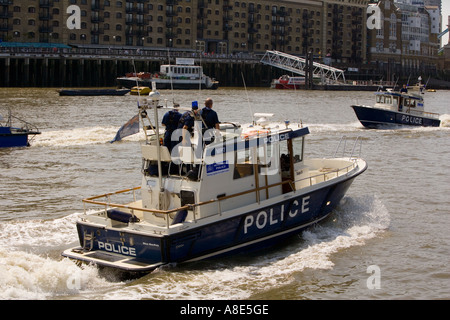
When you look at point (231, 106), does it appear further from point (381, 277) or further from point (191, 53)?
point (191, 53)

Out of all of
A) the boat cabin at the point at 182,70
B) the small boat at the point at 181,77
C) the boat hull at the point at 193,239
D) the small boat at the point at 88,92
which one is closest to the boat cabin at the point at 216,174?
the boat hull at the point at 193,239

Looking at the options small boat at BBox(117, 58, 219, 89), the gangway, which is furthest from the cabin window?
the gangway

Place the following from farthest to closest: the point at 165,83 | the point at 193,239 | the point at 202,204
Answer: the point at 165,83
the point at 202,204
the point at 193,239

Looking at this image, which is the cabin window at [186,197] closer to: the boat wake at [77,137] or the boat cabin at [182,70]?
the boat wake at [77,137]

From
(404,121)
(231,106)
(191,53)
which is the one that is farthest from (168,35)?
(404,121)

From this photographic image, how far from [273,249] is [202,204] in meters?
2.27

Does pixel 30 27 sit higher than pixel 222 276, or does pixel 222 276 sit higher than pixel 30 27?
pixel 30 27

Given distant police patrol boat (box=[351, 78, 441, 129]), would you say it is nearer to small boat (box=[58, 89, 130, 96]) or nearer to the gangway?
small boat (box=[58, 89, 130, 96])

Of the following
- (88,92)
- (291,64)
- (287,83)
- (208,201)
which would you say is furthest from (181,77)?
(208,201)

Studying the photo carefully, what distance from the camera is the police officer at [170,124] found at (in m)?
13.2

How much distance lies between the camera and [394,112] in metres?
39.6

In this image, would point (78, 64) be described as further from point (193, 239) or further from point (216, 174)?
point (193, 239)
